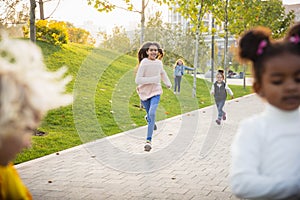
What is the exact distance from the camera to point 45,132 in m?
9.36

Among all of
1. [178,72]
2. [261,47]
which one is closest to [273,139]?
[261,47]

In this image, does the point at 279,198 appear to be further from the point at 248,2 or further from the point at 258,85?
the point at 248,2

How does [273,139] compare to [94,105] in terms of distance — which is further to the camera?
[94,105]

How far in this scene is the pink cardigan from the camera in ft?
26.8

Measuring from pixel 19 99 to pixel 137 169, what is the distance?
16.2 ft

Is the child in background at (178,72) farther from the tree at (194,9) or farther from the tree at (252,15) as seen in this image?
the tree at (194,9)

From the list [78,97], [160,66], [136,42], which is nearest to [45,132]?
[160,66]

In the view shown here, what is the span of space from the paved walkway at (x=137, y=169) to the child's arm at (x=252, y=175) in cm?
313

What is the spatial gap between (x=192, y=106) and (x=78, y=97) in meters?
4.29

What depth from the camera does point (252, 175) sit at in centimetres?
196

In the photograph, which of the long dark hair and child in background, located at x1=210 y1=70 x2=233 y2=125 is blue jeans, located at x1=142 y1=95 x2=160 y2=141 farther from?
the long dark hair

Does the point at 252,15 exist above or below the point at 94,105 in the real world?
above

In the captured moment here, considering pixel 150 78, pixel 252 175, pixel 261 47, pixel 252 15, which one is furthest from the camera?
pixel 252 15

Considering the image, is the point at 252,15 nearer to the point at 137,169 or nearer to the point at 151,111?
the point at 151,111
